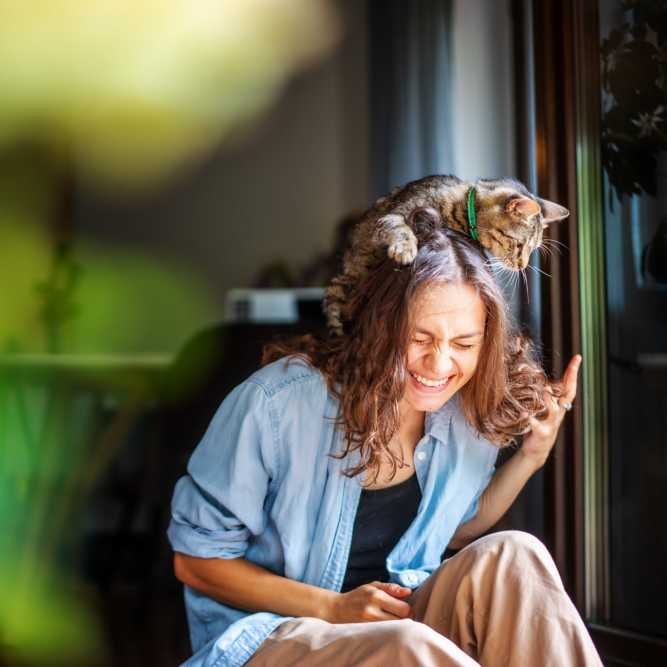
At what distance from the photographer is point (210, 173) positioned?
4484mm

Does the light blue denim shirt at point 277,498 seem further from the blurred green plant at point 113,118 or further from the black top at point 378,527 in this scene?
the blurred green plant at point 113,118

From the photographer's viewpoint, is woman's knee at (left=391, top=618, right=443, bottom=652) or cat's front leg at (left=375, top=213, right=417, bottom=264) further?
cat's front leg at (left=375, top=213, right=417, bottom=264)

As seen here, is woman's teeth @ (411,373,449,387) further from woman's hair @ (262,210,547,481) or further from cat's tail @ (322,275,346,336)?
cat's tail @ (322,275,346,336)

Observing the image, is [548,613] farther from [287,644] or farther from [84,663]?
[84,663]

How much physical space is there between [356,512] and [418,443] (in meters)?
0.14

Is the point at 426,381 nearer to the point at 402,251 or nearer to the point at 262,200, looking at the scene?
the point at 402,251

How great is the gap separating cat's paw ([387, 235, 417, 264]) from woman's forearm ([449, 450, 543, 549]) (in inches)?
14.3

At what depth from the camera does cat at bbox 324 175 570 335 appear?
129 cm

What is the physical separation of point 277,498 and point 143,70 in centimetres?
365

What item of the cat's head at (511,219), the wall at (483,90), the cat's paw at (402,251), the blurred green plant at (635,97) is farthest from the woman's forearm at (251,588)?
the wall at (483,90)

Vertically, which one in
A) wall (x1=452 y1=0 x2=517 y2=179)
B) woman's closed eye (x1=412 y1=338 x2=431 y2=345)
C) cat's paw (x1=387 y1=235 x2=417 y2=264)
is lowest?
woman's closed eye (x1=412 y1=338 x2=431 y2=345)

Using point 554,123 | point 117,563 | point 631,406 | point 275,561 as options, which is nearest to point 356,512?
point 275,561

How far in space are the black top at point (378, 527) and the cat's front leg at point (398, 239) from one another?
0.33 metres

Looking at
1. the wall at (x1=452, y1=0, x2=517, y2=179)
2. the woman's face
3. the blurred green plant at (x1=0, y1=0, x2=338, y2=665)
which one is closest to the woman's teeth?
the woman's face
